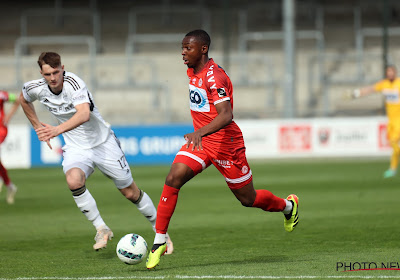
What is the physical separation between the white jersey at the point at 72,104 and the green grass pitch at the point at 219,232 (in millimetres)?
1261

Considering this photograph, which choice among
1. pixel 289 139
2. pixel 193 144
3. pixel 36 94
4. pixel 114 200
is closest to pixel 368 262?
pixel 193 144

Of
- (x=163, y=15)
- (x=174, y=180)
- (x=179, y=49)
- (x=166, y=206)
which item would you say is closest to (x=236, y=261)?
(x=166, y=206)

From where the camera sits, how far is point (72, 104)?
319 inches

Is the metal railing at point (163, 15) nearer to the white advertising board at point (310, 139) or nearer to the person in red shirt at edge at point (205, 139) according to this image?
the white advertising board at point (310, 139)

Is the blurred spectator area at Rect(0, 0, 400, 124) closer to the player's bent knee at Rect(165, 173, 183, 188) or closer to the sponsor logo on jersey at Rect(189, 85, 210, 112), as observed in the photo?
the sponsor logo on jersey at Rect(189, 85, 210, 112)

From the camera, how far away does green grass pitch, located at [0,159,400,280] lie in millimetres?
6891

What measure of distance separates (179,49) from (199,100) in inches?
899

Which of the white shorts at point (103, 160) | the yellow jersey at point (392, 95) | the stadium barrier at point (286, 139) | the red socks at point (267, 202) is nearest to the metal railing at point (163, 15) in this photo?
the stadium barrier at point (286, 139)

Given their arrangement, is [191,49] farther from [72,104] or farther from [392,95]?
[392,95]

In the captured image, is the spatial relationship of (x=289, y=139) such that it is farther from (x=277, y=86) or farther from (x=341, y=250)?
(x=341, y=250)

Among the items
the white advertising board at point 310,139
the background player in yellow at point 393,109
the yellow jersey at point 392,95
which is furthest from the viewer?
the white advertising board at point 310,139

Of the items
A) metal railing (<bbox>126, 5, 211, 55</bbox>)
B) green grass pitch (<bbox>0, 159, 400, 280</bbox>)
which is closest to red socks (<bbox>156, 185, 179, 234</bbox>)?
green grass pitch (<bbox>0, 159, 400, 280</bbox>)

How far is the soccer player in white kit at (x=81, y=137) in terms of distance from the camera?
25.7ft

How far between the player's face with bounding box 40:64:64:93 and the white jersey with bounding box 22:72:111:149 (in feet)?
0.37
